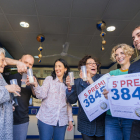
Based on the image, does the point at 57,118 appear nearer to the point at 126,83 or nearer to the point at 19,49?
the point at 126,83

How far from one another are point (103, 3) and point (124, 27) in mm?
1182

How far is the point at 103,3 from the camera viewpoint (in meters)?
2.60

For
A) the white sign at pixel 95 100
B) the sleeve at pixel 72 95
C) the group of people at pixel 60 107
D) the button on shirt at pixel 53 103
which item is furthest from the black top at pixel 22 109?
the white sign at pixel 95 100

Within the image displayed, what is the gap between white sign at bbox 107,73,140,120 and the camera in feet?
3.04

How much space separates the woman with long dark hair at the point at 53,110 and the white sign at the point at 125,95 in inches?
26.3

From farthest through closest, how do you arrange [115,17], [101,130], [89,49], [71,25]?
[89,49], [71,25], [115,17], [101,130]

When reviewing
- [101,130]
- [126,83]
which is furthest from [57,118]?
[126,83]

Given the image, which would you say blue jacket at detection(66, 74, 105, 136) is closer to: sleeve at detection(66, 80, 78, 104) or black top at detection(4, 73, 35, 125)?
sleeve at detection(66, 80, 78, 104)

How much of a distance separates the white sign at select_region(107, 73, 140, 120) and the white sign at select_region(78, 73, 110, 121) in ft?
0.65

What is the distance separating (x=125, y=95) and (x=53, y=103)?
843 millimetres

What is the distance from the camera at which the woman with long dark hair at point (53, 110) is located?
1.42m

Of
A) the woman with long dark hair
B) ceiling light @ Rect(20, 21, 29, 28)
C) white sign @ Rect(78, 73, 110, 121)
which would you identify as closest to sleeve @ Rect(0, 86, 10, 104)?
the woman with long dark hair

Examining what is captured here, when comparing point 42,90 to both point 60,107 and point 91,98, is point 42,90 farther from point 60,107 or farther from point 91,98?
point 91,98

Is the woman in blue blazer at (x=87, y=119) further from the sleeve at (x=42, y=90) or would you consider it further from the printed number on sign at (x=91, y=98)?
the sleeve at (x=42, y=90)
